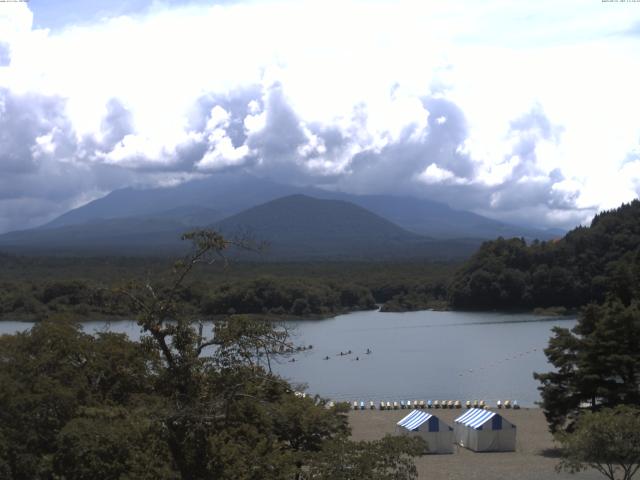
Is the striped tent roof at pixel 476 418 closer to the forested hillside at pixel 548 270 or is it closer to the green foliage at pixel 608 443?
the green foliage at pixel 608 443

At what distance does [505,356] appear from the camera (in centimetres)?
4153

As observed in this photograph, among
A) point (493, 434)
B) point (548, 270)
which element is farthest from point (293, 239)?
point (493, 434)

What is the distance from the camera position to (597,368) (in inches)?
786

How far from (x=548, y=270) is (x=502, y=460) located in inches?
1997

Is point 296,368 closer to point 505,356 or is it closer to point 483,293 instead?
point 505,356

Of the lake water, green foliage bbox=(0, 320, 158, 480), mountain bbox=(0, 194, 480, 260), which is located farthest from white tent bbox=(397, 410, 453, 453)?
mountain bbox=(0, 194, 480, 260)

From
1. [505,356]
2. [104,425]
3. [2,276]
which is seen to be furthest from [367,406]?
[2,276]

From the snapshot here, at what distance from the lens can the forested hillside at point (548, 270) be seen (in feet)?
223

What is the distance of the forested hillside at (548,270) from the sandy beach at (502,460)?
138 ft

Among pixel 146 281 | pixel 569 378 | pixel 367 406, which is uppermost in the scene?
pixel 146 281

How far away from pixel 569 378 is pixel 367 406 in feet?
33.5

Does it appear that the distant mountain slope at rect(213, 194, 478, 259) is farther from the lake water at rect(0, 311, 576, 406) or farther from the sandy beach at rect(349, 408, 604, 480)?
the sandy beach at rect(349, 408, 604, 480)

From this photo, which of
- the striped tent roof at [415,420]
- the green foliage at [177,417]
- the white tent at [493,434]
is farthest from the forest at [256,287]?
the green foliage at [177,417]

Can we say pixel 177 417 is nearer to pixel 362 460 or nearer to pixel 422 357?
pixel 362 460
